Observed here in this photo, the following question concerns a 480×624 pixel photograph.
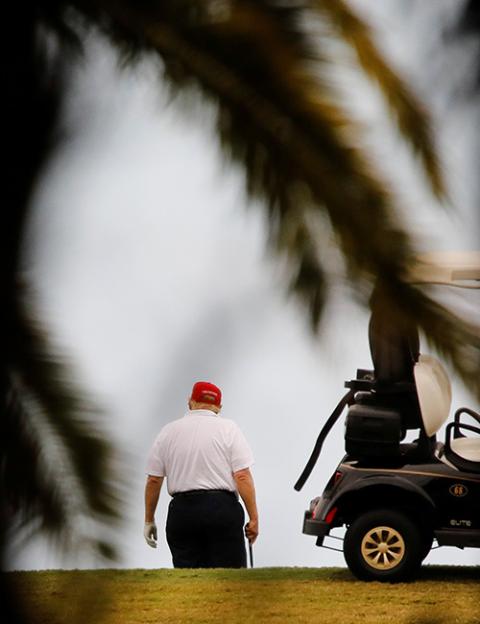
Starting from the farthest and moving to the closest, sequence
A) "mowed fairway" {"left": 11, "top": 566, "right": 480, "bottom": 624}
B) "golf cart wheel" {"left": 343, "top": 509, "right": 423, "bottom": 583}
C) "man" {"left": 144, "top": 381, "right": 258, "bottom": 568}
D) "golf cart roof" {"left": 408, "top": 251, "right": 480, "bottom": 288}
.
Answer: "golf cart wheel" {"left": 343, "top": 509, "right": 423, "bottom": 583}
"mowed fairway" {"left": 11, "top": 566, "right": 480, "bottom": 624}
"man" {"left": 144, "top": 381, "right": 258, "bottom": 568}
"golf cart roof" {"left": 408, "top": 251, "right": 480, "bottom": 288}

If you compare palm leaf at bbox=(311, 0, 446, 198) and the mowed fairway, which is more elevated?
palm leaf at bbox=(311, 0, 446, 198)

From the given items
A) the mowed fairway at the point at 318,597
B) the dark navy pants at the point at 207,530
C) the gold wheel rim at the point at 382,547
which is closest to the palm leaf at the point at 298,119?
the mowed fairway at the point at 318,597

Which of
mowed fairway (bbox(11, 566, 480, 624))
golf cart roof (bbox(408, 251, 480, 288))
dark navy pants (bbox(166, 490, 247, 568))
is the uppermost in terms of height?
golf cart roof (bbox(408, 251, 480, 288))

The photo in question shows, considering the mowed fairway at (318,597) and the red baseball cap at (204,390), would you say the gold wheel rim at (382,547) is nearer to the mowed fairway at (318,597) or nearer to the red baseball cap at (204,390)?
the mowed fairway at (318,597)

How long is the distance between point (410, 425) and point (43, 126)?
6.30 metres

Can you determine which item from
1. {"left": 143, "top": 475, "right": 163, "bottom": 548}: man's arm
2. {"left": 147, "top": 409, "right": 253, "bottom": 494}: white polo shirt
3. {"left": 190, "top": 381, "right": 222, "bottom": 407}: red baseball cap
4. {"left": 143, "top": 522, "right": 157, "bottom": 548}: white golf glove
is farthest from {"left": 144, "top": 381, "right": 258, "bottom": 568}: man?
{"left": 190, "top": 381, "right": 222, "bottom": 407}: red baseball cap

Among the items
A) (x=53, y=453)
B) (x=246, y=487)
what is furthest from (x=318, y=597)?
(x=53, y=453)

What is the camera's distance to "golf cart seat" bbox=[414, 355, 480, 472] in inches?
56.0

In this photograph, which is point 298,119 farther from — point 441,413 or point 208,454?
point 208,454

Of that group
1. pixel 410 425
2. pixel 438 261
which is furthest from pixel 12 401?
pixel 410 425

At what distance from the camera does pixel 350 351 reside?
134cm

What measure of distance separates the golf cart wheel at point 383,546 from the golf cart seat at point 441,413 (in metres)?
0.51

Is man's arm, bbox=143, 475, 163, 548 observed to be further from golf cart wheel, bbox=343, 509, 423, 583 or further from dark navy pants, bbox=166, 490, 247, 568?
golf cart wheel, bbox=343, 509, 423, 583

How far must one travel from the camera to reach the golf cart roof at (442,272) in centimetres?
132
